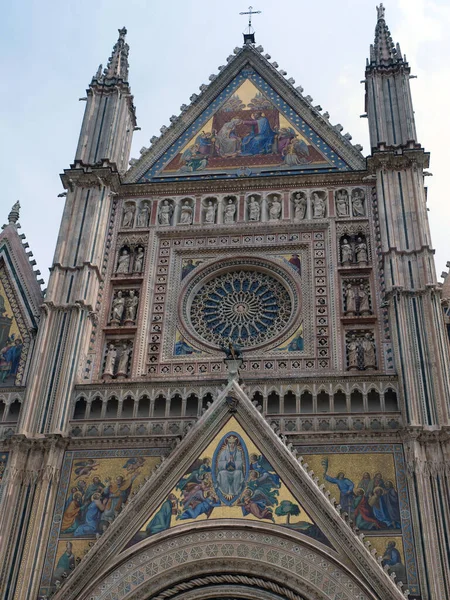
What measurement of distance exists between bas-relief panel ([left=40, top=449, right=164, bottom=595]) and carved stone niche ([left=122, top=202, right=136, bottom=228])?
244 inches

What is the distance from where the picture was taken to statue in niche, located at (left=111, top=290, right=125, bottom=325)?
1784cm

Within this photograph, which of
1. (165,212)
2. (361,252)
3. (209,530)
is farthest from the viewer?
(165,212)

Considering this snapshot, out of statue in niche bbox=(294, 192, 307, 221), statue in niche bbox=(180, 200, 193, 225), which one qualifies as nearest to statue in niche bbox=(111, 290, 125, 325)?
statue in niche bbox=(180, 200, 193, 225)

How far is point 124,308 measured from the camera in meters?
18.2

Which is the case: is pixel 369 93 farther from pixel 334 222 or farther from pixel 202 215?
pixel 202 215

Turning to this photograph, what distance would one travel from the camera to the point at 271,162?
2039 centimetres

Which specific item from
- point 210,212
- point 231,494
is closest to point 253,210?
point 210,212

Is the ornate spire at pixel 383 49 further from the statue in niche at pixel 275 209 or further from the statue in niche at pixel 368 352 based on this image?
the statue in niche at pixel 368 352

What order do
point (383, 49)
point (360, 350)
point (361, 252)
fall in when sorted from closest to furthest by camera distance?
point (360, 350) < point (361, 252) < point (383, 49)

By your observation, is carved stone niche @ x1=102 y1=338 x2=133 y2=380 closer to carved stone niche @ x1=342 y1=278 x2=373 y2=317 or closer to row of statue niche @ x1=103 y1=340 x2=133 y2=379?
row of statue niche @ x1=103 y1=340 x2=133 y2=379

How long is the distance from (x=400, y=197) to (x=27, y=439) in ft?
30.9

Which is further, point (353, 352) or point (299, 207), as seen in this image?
point (299, 207)

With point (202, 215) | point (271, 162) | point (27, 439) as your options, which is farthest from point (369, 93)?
point (27, 439)

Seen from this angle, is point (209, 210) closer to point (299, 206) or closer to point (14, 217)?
point (299, 206)
